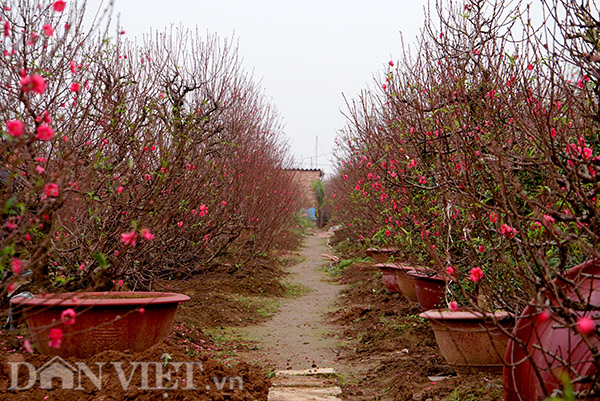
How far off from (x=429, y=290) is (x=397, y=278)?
6.08 ft

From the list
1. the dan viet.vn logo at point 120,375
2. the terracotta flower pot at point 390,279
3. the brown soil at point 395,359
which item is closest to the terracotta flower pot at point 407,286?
Result: the brown soil at point 395,359

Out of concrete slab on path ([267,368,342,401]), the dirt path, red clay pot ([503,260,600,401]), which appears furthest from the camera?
the dirt path

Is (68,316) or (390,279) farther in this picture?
(390,279)

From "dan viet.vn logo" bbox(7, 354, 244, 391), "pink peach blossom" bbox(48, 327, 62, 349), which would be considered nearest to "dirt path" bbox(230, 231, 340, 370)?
"dan viet.vn logo" bbox(7, 354, 244, 391)

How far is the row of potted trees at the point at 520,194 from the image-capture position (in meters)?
2.17

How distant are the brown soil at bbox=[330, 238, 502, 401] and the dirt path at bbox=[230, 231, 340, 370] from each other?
0.27 meters

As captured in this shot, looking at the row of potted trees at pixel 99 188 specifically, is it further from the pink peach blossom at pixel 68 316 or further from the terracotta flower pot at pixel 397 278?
the terracotta flower pot at pixel 397 278

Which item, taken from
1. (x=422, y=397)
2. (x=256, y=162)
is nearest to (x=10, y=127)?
(x=422, y=397)

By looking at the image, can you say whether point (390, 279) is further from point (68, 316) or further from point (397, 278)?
point (68, 316)

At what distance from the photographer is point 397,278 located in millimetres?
8305

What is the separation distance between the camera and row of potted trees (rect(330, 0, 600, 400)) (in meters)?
2.17

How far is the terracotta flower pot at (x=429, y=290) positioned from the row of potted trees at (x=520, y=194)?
29 centimetres

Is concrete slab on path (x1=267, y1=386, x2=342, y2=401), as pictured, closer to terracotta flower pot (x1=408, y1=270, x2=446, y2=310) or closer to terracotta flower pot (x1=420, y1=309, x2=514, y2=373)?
terracotta flower pot (x1=420, y1=309, x2=514, y2=373)

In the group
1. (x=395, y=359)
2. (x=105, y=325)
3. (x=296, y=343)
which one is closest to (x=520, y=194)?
(x=105, y=325)
